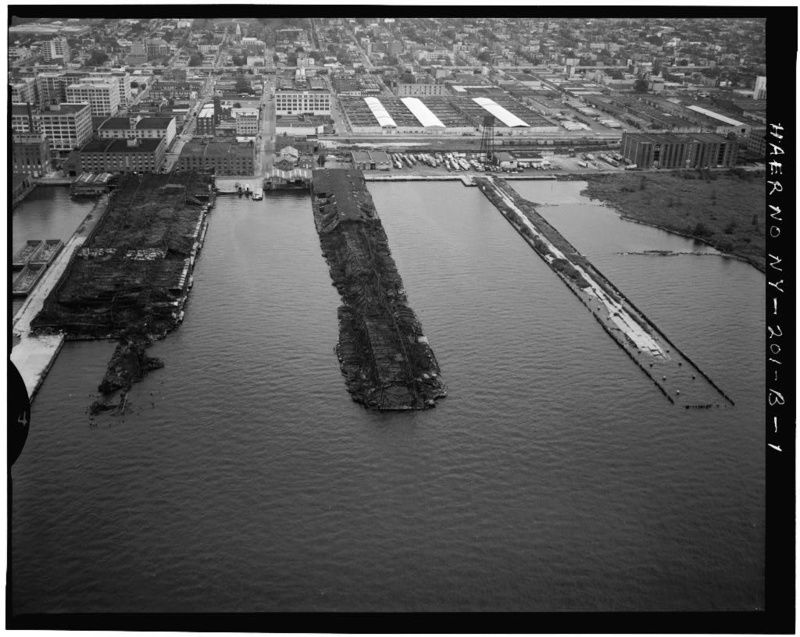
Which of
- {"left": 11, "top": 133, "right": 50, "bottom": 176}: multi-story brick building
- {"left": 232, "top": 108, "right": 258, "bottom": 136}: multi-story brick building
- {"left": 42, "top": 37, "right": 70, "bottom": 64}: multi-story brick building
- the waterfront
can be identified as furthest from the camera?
{"left": 42, "top": 37, "right": 70, "bottom": 64}: multi-story brick building

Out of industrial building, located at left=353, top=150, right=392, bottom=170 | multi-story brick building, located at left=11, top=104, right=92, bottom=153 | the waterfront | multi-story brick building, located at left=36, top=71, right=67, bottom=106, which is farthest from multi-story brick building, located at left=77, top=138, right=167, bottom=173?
the waterfront

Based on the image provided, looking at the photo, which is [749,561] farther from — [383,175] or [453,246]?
[383,175]

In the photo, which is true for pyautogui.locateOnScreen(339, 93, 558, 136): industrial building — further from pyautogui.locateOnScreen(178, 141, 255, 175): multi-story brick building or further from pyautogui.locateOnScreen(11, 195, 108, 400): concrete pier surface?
pyautogui.locateOnScreen(11, 195, 108, 400): concrete pier surface

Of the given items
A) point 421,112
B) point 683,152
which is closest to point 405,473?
point 683,152

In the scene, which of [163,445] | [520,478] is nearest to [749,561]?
[520,478]

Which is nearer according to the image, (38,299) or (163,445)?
(163,445)
